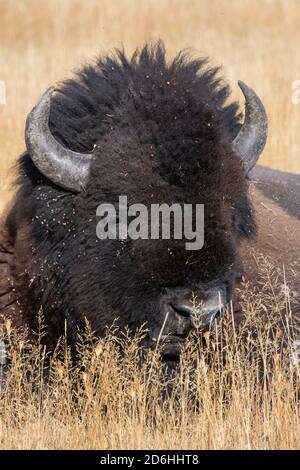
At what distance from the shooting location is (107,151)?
6.32 m

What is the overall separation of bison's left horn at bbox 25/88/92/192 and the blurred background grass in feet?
12.2

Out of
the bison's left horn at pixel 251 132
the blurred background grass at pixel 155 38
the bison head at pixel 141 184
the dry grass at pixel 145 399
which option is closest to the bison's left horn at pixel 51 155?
the bison head at pixel 141 184

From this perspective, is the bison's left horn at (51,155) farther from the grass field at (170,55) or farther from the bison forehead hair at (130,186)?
the grass field at (170,55)

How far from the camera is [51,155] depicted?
6398 millimetres

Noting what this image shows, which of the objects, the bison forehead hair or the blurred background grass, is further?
the blurred background grass

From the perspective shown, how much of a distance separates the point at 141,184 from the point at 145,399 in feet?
4.09

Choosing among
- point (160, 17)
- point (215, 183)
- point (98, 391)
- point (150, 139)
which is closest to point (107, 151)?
point (150, 139)

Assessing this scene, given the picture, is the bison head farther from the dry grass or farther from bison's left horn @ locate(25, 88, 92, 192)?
the dry grass

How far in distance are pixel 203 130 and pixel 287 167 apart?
23.6 feet

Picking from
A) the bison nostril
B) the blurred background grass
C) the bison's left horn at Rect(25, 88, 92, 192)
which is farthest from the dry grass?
the blurred background grass

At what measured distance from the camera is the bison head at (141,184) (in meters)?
6.07

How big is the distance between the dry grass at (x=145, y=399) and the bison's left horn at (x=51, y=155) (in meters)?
0.93

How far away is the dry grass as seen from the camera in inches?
223

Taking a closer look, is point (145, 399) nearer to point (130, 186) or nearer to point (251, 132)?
point (130, 186)
